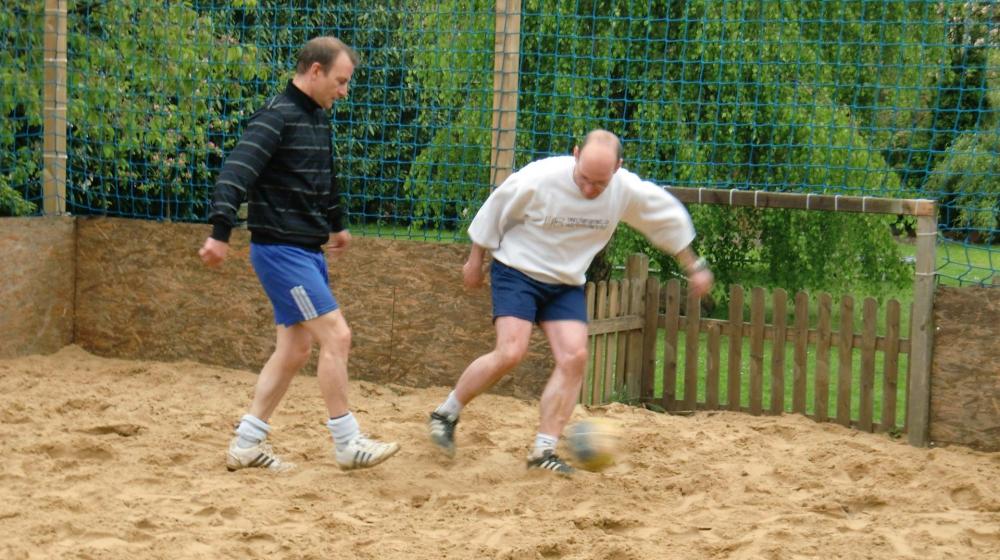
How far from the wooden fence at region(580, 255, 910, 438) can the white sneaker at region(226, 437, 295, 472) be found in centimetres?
268

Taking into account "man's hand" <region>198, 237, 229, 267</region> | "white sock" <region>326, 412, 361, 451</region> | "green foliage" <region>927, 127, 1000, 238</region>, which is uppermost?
"green foliage" <region>927, 127, 1000, 238</region>

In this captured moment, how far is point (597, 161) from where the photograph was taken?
583 cm

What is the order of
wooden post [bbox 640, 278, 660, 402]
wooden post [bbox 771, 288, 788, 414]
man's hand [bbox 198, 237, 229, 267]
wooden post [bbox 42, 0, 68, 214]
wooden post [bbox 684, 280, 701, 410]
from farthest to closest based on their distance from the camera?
wooden post [bbox 42, 0, 68, 214], wooden post [bbox 640, 278, 660, 402], wooden post [bbox 684, 280, 701, 410], wooden post [bbox 771, 288, 788, 414], man's hand [bbox 198, 237, 229, 267]

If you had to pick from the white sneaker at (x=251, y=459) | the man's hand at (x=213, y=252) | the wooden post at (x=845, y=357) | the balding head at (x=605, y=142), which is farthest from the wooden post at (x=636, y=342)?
the man's hand at (x=213, y=252)

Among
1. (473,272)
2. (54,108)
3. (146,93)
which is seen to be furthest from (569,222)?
(54,108)

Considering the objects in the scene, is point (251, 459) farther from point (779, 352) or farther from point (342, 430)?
point (779, 352)

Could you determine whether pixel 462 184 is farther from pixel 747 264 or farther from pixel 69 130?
pixel 747 264

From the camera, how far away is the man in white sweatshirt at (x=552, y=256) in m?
6.08

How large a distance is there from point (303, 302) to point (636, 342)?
3.34 metres

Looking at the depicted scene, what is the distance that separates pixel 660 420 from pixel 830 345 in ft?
4.04

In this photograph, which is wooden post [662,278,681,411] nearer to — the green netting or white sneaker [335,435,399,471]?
the green netting

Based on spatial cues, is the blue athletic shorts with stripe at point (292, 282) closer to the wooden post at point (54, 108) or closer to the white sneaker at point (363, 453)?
the white sneaker at point (363, 453)

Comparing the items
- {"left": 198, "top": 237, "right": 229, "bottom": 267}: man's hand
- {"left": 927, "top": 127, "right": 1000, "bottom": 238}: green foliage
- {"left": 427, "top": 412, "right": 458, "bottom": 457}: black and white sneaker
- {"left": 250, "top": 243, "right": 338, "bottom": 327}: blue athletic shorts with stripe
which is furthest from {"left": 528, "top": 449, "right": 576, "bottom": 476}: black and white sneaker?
{"left": 927, "top": 127, "right": 1000, "bottom": 238}: green foliage

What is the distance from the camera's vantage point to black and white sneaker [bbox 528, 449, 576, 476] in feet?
19.7
